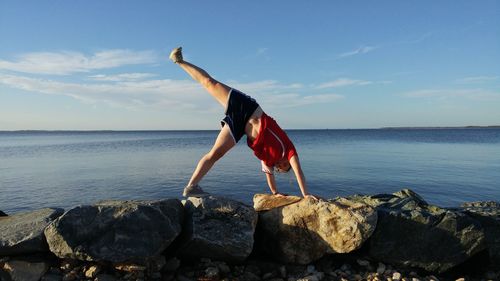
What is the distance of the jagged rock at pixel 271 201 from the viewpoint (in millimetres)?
7105

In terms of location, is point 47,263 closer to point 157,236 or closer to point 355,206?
point 157,236

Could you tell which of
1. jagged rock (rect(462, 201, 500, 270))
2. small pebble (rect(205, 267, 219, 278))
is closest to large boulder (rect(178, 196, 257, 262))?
small pebble (rect(205, 267, 219, 278))

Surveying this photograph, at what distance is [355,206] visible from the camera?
21.0 ft

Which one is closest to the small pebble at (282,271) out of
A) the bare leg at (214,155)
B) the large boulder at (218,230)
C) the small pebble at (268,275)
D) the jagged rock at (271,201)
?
the small pebble at (268,275)

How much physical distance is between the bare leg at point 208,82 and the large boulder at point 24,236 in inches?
133

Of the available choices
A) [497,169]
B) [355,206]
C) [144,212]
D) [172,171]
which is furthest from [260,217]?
[497,169]

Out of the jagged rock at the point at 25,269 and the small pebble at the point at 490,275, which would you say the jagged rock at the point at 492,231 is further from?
the jagged rock at the point at 25,269

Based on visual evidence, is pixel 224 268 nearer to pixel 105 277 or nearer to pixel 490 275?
pixel 105 277

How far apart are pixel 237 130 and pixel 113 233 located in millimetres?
2610

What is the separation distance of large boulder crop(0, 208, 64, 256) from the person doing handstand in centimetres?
228

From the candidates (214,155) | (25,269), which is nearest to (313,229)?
(214,155)

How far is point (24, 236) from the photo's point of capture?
5.84 metres

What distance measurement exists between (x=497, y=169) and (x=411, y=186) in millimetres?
9936

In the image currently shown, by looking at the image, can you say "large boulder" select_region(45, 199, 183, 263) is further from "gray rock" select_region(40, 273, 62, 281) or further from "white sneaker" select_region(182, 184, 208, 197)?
"white sneaker" select_region(182, 184, 208, 197)
